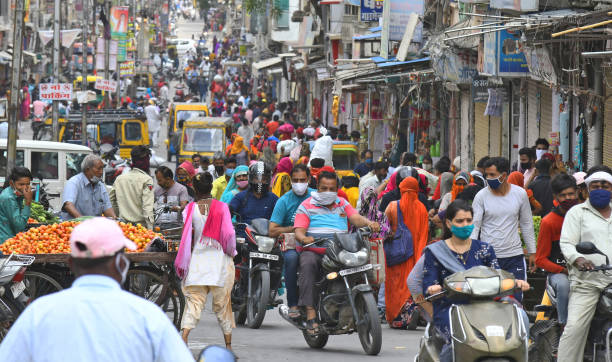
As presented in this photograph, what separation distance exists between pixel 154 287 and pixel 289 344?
4.30ft

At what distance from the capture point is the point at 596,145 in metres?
18.0

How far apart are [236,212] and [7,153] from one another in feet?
26.1

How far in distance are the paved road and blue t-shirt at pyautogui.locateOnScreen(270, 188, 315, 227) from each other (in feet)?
3.45

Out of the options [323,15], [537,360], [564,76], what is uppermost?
[323,15]

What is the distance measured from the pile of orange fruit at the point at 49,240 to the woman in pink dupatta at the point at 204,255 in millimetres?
970

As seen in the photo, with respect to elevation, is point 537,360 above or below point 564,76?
below

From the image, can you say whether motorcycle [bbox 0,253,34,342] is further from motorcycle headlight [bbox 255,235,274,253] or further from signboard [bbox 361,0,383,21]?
signboard [bbox 361,0,383,21]

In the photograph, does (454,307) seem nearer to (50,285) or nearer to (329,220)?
(329,220)

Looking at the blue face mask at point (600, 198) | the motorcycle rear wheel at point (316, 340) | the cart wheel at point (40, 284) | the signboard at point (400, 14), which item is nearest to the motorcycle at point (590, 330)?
the blue face mask at point (600, 198)

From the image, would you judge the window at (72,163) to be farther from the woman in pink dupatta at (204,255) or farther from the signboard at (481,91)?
the woman in pink dupatta at (204,255)

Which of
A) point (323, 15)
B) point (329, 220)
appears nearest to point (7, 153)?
point (329, 220)

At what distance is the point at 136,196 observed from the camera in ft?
44.0

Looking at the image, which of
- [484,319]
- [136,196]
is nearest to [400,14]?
[136,196]

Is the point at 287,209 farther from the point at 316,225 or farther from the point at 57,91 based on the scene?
the point at 57,91
